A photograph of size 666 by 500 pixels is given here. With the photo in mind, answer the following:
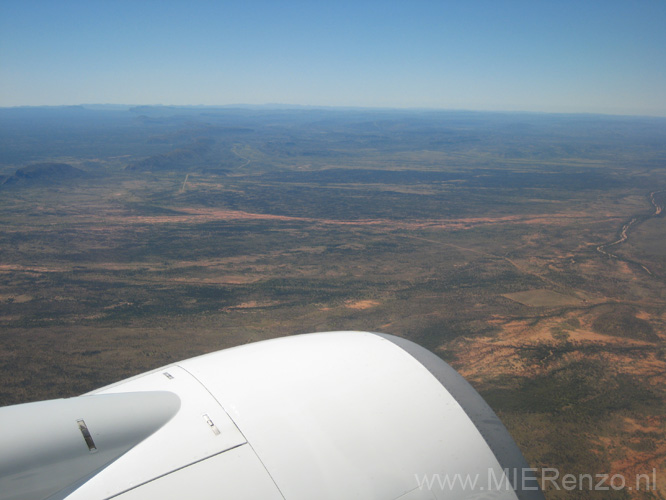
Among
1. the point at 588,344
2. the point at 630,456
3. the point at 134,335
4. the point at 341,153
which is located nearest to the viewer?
the point at 630,456

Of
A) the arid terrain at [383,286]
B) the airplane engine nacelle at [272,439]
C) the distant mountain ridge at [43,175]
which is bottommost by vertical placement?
the arid terrain at [383,286]

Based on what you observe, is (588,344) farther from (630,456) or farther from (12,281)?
(12,281)

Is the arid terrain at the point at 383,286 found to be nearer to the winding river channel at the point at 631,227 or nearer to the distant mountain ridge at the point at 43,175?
the winding river channel at the point at 631,227

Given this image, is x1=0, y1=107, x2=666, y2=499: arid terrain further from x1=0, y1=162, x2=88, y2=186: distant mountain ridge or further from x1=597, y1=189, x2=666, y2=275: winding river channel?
x1=0, y1=162, x2=88, y2=186: distant mountain ridge

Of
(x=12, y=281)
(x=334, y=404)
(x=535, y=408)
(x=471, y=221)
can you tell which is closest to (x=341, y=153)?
(x=471, y=221)

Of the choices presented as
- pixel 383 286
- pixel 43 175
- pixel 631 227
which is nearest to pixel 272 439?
pixel 383 286

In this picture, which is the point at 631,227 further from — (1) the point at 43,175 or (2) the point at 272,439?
(1) the point at 43,175

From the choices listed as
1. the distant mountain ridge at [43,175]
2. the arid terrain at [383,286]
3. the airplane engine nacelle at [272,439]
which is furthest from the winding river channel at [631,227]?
the distant mountain ridge at [43,175]
